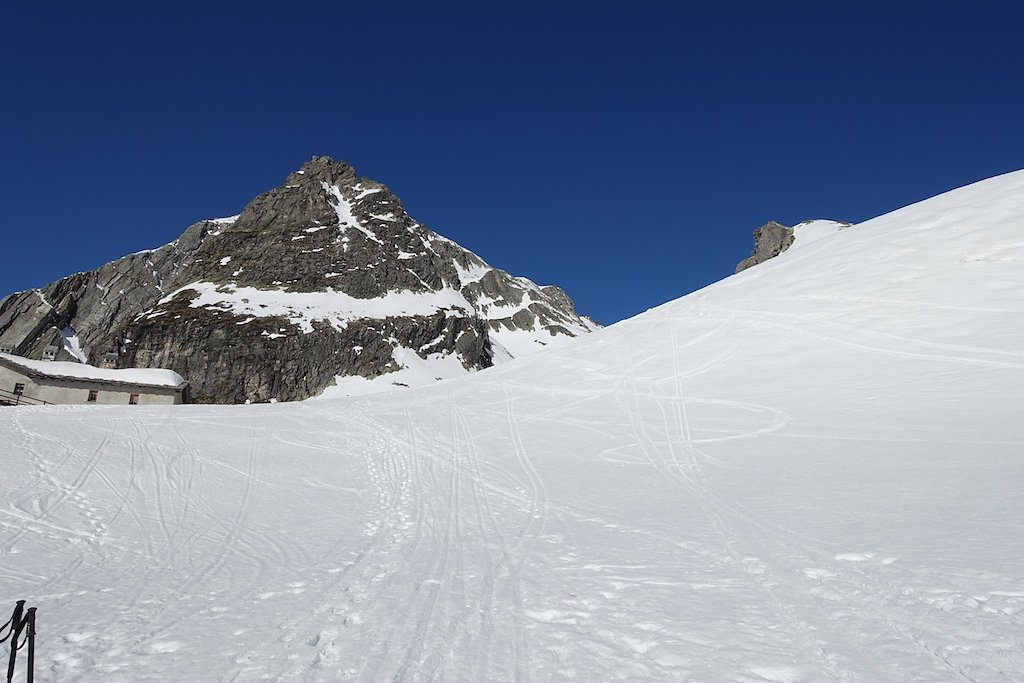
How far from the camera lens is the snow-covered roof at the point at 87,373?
1777 inches

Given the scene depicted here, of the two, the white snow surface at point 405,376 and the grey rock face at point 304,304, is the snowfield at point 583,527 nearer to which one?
→ the white snow surface at point 405,376

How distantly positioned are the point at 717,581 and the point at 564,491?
15.7ft

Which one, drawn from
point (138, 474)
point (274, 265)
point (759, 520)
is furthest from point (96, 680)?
point (274, 265)

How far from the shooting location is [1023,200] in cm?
2753

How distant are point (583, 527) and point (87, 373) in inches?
2162

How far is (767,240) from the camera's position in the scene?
104 metres

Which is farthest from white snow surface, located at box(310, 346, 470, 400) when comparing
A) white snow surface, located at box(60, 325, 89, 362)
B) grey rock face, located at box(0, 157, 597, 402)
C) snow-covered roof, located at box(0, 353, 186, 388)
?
white snow surface, located at box(60, 325, 89, 362)

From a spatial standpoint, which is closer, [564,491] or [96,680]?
[96,680]

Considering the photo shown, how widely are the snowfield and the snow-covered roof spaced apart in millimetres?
33704

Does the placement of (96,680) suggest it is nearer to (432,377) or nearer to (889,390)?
(889,390)

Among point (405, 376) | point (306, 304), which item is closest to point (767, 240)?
point (405, 376)

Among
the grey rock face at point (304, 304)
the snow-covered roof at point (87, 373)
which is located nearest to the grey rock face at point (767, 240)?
the grey rock face at point (304, 304)

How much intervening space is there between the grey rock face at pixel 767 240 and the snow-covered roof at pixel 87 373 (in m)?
90.4

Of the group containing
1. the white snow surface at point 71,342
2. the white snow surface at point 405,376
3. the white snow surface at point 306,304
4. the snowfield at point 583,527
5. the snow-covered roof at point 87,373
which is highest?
the white snow surface at point 306,304
